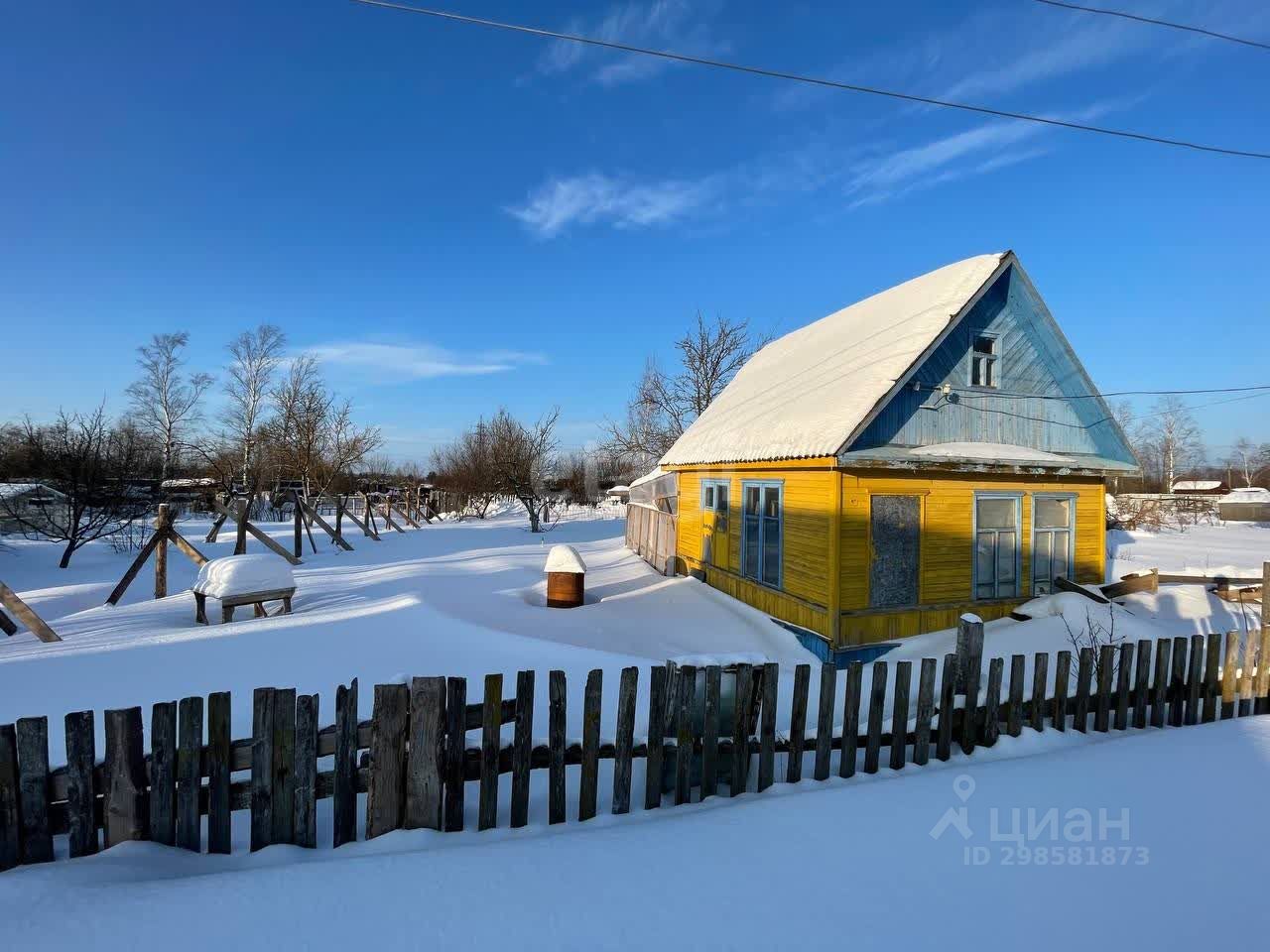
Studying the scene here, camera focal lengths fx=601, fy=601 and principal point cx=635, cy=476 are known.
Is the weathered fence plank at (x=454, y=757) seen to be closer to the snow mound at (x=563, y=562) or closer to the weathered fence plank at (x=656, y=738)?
the weathered fence plank at (x=656, y=738)

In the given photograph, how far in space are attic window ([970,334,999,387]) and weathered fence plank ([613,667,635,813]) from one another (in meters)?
9.41

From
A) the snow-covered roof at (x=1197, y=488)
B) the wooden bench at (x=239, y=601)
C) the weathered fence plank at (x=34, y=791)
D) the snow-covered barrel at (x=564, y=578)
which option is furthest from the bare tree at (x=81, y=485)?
the snow-covered roof at (x=1197, y=488)

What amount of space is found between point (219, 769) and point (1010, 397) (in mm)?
11869

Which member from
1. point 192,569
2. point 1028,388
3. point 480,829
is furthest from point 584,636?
point 192,569

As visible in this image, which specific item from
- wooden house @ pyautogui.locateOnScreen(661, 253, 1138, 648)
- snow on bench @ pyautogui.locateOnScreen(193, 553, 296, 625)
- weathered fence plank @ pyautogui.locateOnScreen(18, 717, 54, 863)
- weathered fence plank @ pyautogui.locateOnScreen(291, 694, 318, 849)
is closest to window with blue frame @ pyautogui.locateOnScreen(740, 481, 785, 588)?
wooden house @ pyautogui.locateOnScreen(661, 253, 1138, 648)

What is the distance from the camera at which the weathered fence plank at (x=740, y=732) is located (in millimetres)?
3826

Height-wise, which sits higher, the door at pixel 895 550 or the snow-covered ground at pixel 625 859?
the door at pixel 895 550

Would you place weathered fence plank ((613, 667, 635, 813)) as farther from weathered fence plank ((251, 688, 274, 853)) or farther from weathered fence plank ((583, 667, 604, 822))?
weathered fence plank ((251, 688, 274, 853))

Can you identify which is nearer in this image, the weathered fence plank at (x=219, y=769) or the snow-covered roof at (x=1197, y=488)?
the weathered fence plank at (x=219, y=769)

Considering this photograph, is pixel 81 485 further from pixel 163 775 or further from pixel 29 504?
pixel 163 775

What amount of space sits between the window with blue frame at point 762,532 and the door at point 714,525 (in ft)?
3.05

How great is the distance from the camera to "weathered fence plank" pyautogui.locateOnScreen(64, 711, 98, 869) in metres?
2.87

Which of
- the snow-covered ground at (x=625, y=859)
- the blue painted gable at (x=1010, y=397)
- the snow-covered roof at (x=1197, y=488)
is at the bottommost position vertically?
the snow-covered ground at (x=625, y=859)

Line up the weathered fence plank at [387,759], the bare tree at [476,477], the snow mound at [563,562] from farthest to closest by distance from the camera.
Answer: the bare tree at [476,477], the snow mound at [563,562], the weathered fence plank at [387,759]
